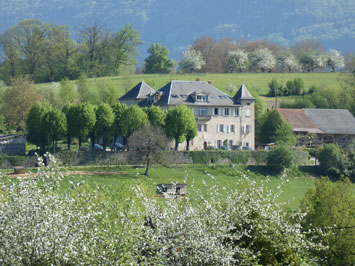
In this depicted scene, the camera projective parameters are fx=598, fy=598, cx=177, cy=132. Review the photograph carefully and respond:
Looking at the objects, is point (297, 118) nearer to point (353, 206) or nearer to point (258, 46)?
A: point (353, 206)

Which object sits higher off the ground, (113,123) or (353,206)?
Answer: (113,123)

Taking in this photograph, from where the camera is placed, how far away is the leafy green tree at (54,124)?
222ft

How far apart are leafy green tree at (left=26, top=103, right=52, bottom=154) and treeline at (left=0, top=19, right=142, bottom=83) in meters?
41.9

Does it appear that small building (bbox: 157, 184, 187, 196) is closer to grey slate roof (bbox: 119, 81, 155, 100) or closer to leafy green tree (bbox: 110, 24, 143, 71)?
grey slate roof (bbox: 119, 81, 155, 100)

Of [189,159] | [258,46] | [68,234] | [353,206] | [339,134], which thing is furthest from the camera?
[258,46]

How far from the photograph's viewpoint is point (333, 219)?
116ft

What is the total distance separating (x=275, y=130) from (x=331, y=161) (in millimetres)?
13284

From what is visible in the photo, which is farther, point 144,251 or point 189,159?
point 189,159

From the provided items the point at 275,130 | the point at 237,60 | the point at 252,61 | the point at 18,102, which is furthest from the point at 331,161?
the point at 252,61

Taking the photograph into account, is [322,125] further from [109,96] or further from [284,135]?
[109,96]

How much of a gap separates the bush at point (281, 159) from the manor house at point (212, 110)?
7.47 m

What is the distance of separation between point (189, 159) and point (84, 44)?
58946 millimetres

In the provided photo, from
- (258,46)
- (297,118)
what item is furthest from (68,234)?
(258,46)

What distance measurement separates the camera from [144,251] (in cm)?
1909
